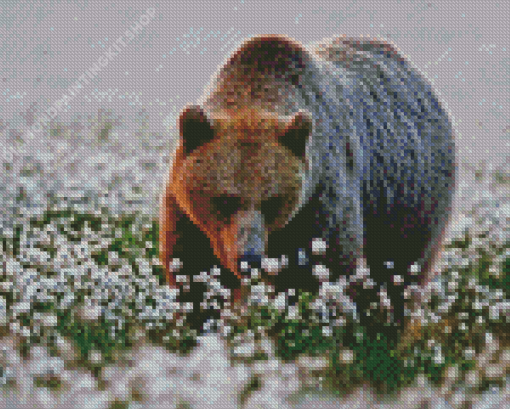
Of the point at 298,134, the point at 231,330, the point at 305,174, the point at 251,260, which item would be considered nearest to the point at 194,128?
the point at 298,134

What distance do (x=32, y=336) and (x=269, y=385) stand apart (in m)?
1.59

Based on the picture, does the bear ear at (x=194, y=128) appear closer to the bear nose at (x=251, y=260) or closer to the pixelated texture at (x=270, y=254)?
the pixelated texture at (x=270, y=254)

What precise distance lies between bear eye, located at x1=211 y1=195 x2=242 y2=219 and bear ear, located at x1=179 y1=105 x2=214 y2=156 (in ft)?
1.26

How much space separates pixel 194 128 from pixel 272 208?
679 mm

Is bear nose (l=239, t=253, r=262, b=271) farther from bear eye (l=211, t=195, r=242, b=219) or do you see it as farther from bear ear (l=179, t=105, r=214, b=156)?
bear ear (l=179, t=105, r=214, b=156)

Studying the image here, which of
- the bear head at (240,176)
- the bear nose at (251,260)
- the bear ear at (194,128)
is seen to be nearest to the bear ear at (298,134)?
the bear head at (240,176)

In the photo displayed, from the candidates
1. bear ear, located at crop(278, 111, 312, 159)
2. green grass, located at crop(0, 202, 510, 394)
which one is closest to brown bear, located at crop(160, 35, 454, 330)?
bear ear, located at crop(278, 111, 312, 159)

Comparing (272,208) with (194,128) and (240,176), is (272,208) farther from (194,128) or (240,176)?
(194,128)

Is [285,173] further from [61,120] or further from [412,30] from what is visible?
[412,30]

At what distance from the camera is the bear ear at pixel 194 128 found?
4875mm

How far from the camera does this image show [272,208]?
15.9 ft

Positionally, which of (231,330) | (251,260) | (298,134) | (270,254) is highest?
(298,134)

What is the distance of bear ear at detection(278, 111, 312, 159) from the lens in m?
4.91

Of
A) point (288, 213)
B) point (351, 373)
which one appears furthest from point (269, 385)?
point (288, 213)
